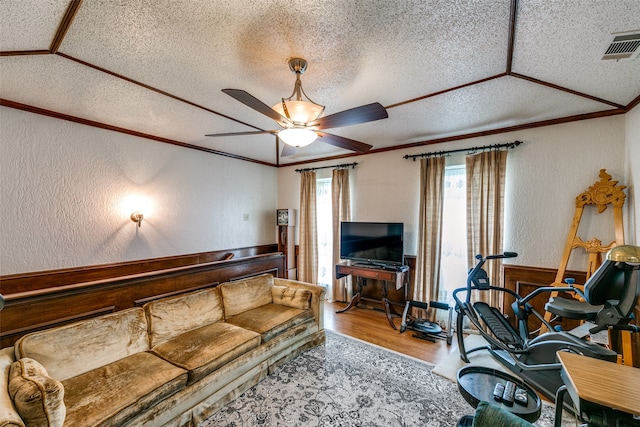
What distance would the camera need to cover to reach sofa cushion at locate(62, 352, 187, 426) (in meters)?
1.49

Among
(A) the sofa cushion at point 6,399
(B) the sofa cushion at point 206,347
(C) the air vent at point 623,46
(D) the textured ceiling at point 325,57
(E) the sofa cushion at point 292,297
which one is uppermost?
(D) the textured ceiling at point 325,57

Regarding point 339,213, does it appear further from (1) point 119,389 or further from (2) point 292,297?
(1) point 119,389

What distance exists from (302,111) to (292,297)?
2219 mm

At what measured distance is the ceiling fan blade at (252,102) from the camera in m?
1.69

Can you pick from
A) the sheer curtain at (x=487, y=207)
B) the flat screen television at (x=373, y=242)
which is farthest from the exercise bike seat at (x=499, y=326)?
the flat screen television at (x=373, y=242)

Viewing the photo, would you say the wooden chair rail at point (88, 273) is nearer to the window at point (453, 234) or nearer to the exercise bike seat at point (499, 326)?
the window at point (453, 234)

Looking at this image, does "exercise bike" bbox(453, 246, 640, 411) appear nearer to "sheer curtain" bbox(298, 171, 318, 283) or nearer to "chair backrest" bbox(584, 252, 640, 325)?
"chair backrest" bbox(584, 252, 640, 325)

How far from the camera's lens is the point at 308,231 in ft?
17.1

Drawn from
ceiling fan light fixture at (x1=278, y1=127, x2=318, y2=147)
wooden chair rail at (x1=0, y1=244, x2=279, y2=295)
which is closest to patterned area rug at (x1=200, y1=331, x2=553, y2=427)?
ceiling fan light fixture at (x1=278, y1=127, x2=318, y2=147)

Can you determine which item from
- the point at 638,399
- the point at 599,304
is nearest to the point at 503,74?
the point at 599,304

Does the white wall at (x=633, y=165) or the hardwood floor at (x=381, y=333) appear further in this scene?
the hardwood floor at (x=381, y=333)

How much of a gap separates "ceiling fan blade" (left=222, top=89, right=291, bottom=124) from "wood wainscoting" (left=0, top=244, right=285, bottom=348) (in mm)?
1967

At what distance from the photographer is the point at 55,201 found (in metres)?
2.95

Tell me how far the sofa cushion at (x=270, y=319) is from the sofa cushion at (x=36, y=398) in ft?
4.68
